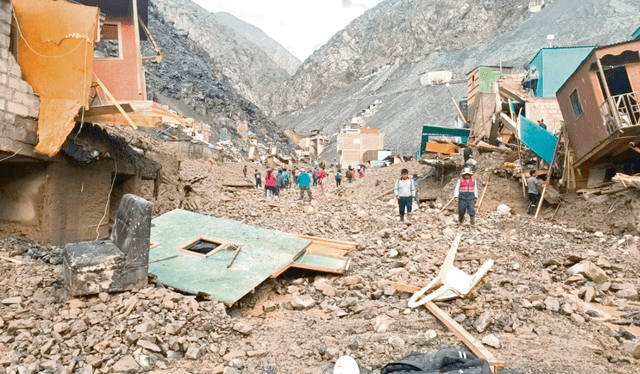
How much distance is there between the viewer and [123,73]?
9852mm

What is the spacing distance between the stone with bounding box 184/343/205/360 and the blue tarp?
41.6ft

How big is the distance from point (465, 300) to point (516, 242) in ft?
13.1

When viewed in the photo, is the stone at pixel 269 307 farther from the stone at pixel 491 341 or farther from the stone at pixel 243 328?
the stone at pixel 491 341

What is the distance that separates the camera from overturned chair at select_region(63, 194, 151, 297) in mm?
4285

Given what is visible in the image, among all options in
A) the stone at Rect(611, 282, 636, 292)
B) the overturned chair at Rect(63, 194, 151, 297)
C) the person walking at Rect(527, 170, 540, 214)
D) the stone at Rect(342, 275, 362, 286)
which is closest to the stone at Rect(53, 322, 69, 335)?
the overturned chair at Rect(63, 194, 151, 297)

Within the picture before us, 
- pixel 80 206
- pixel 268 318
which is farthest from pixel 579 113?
pixel 80 206

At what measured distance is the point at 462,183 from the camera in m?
9.49

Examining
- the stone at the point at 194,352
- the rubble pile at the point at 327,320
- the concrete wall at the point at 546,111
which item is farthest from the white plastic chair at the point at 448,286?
the concrete wall at the point at 546,111

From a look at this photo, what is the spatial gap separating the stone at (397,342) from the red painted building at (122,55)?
8.27 meters

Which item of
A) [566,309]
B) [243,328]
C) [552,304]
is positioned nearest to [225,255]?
[243,328]

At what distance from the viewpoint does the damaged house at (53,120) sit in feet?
21.6

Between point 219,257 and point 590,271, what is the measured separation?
4.73 m

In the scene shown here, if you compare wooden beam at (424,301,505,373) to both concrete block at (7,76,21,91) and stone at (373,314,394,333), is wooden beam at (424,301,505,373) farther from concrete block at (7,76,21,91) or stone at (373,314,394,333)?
concrete block at (7,76,21,91)

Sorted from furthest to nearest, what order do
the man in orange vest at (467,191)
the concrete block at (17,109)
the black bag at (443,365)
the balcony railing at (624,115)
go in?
the balcony railing at (624,115) < the man in orange vest at (467,191) < the concrete block at (17,109) < the black bag at (443,365)
